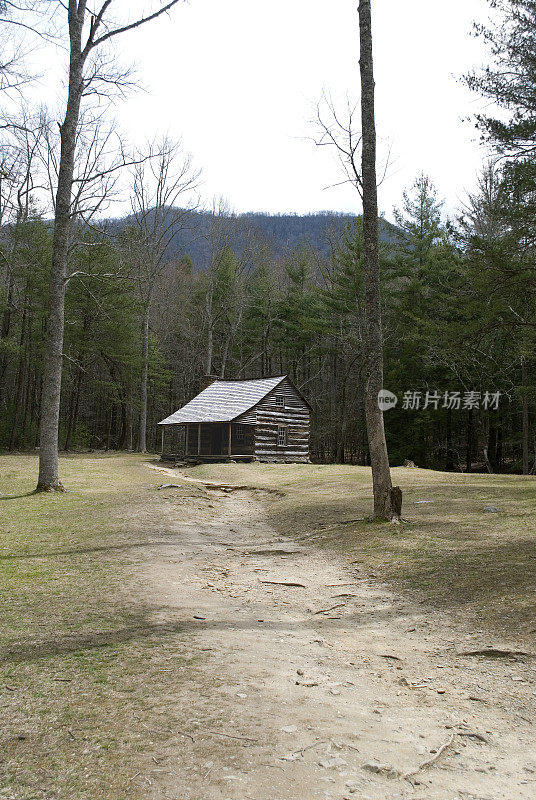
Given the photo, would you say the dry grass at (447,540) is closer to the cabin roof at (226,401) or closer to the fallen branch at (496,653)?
the fallen branch at (496,653)

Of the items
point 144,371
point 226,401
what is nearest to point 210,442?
point 226,401

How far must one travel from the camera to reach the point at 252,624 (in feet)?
17.6

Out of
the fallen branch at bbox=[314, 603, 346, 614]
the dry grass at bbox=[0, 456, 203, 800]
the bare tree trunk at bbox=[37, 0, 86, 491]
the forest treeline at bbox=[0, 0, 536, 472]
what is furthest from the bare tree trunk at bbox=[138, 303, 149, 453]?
the fallen branch at bbox=[314, 603, 346, 614]

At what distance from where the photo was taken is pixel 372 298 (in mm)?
10836

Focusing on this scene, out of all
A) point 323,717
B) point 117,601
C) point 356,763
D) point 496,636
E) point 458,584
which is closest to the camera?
point 356,763

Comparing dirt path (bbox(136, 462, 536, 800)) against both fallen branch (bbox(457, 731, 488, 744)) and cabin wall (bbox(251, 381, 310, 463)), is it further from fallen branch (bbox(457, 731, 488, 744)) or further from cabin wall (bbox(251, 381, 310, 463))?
cabin wall (bbox(251, 381, 310, 463))

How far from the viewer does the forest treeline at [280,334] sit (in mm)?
33125

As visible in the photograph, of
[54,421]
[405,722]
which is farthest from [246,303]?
[405,722]

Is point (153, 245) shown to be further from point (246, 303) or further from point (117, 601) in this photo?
point (117, 601)

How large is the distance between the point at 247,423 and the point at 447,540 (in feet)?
73.3

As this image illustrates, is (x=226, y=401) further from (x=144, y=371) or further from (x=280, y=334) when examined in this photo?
(x=280, y=334)

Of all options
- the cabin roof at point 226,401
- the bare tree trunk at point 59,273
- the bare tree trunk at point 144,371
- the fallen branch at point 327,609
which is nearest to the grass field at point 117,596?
the fallen branch at point 327,609

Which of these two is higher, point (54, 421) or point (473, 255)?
point (473, 255)

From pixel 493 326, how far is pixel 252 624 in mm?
9911
